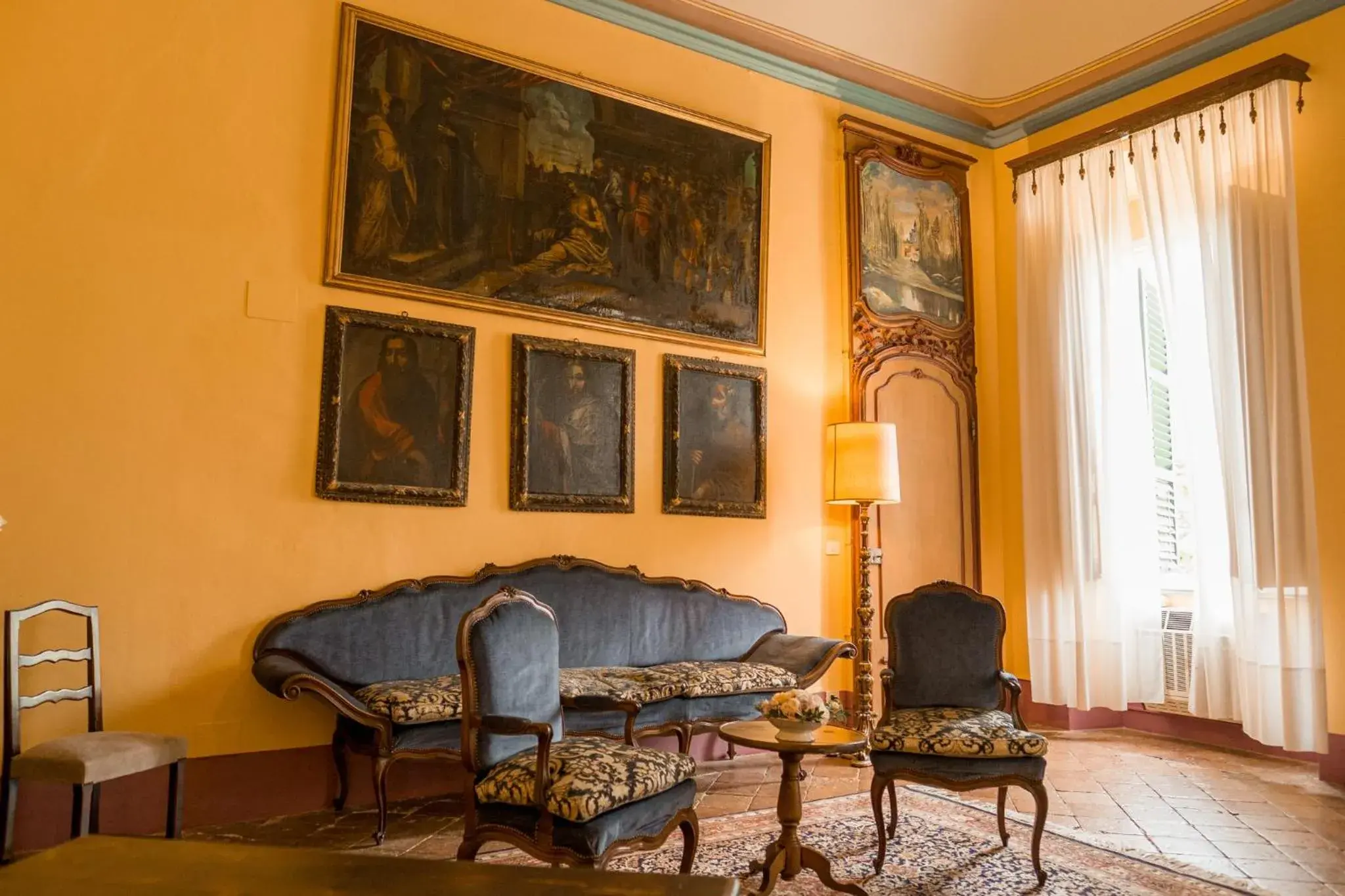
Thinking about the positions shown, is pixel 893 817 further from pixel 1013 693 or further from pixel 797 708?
pixel 797 708

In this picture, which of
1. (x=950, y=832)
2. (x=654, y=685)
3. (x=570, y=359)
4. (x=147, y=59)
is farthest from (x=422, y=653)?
(x=147, y=59)

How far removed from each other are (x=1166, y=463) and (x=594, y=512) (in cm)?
378

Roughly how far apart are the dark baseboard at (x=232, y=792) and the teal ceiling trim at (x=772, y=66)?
433 centimetres

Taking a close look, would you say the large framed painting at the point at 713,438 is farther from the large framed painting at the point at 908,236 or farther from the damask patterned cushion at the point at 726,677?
the large framed painting at the point at 908,236

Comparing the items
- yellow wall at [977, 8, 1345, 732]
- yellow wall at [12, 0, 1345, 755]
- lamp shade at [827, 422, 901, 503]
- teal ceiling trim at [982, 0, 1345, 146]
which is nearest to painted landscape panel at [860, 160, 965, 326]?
teal ceiling trim at [982, 0, 1345, 146]

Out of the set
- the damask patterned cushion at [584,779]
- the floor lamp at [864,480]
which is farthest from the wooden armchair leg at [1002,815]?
the floor lamp at [864,480]

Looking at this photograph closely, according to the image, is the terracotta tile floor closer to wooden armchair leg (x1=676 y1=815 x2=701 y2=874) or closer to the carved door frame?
wooden armchair leg (x1=676 y1=815 x2=701 y2=874)

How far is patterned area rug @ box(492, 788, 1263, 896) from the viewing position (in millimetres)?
3148

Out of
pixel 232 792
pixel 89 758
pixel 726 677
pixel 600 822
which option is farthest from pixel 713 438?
pixel 89 758

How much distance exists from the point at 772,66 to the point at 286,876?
5972 mm

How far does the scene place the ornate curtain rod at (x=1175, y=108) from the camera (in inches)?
206

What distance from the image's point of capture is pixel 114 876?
3.81ft

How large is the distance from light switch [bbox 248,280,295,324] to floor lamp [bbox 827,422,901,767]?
3.15m

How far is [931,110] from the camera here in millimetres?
6820
